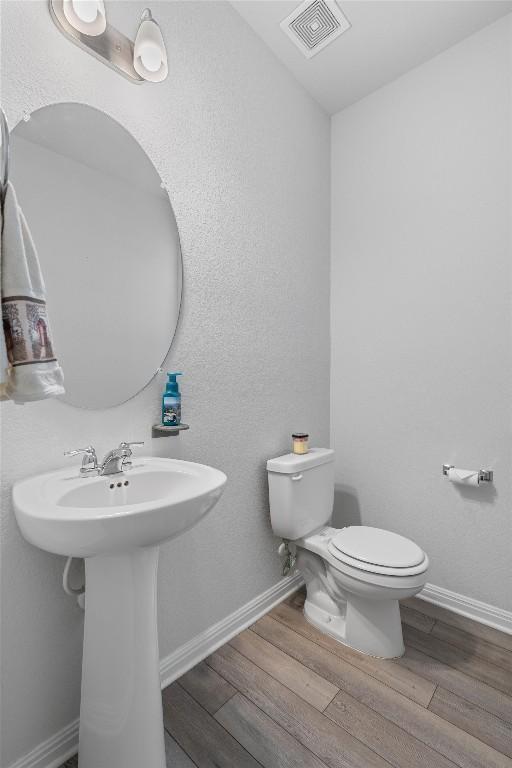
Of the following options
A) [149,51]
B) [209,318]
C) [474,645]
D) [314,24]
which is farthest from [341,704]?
[314,24]

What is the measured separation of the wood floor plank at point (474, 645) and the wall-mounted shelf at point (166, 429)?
1.39m

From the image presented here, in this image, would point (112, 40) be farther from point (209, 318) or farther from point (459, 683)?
point (459, 683)

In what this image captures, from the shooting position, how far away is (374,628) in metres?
1.47

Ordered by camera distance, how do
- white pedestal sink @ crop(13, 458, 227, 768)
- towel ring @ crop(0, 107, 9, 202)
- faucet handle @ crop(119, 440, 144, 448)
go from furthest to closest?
faucet handle @ crop(119, 440, 144, 448) → white pedestal sink @ crop(13, 458, 227, 768) → towel ring @ crop(0, 107, 9, 202)

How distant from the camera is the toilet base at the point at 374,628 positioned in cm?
146

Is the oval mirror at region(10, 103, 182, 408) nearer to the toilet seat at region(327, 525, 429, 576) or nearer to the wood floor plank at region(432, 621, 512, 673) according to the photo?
the toilet seat at region(327, 525, 429, 576)

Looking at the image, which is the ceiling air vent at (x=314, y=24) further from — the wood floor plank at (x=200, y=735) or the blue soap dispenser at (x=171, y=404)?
the wood floor plank at (x=200, y=735)

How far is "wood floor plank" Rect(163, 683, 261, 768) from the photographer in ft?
3.47

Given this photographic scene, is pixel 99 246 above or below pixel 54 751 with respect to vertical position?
above

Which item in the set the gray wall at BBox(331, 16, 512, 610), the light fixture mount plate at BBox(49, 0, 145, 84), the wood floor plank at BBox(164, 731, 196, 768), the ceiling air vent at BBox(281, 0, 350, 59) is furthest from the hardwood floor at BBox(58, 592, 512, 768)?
the ceiling air vent at BBox(281, 0, 350, 59)

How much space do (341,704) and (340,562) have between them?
16.8 inches

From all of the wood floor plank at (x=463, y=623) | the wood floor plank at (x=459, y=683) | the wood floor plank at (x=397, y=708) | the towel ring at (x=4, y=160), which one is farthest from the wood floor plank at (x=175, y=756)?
the towel ring at (x=4, y=160)

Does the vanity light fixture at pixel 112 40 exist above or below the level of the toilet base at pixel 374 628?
above

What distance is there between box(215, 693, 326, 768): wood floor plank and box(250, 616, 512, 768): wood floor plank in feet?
0.92
